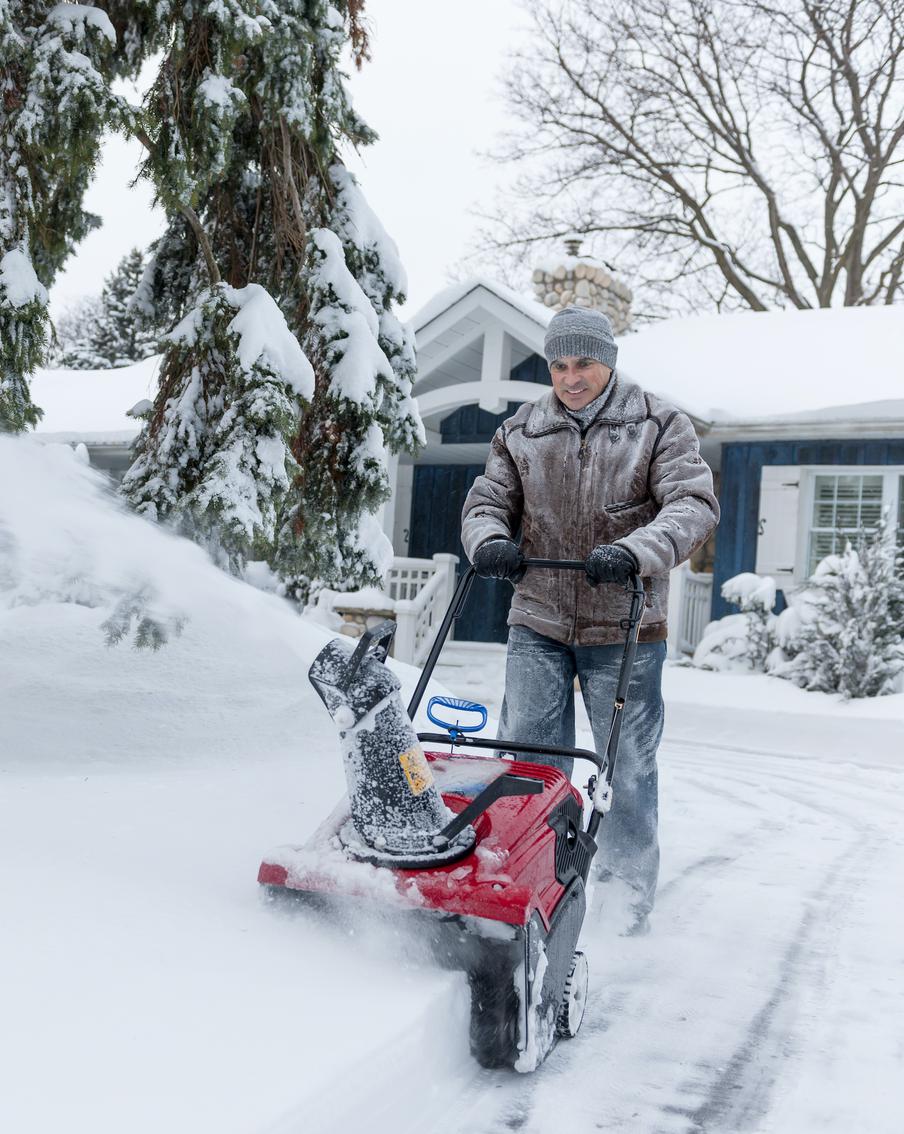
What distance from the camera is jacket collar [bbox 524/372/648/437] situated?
3.46 metres

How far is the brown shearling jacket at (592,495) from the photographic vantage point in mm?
3410

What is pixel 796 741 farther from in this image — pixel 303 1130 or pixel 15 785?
pixel 303 1130

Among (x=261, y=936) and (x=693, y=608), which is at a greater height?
(x=693, y=608)

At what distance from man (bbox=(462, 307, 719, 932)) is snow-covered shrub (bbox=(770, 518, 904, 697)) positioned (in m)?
6.85

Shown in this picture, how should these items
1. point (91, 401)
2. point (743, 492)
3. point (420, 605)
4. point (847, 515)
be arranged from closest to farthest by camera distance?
point (847, 515) < point (420, 605) < point (743, 492) < point (91, 401)

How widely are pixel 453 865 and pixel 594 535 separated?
1380 millimetres

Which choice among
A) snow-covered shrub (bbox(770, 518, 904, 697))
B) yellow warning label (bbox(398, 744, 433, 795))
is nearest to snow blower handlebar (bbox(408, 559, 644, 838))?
yellow warning label (bbox(398, 744, 433, 795))

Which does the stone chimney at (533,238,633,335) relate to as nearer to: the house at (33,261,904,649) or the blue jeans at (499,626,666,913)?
the house at (33,261,904,649)

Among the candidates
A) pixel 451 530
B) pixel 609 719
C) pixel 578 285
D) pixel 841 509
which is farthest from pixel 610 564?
pixel 578 285

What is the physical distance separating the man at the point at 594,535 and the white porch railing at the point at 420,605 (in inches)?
345

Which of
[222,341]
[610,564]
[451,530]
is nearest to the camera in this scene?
[610,564]

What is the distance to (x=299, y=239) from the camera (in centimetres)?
698

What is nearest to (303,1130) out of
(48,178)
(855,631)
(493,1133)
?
(493,1133)

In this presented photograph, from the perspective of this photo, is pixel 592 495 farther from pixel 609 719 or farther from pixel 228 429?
pixel 228 429
